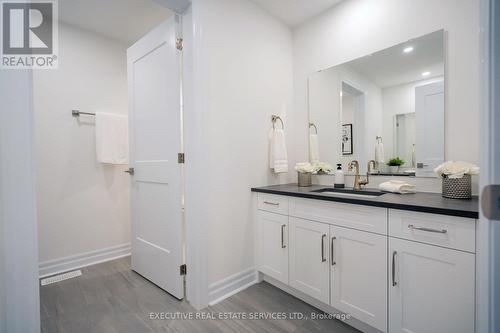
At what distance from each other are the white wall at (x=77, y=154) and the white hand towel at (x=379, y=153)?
275 cm

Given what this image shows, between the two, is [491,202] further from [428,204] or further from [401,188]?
[401,188]

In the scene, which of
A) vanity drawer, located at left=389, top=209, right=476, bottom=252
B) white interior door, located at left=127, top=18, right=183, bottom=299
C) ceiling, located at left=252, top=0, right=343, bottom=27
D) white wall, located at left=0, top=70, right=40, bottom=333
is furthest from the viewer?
ceiling, located at left=252, top=0, right=343, bottom=27

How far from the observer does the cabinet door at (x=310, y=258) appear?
1.60 m

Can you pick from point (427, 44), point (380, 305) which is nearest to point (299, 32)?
point (427, 44)

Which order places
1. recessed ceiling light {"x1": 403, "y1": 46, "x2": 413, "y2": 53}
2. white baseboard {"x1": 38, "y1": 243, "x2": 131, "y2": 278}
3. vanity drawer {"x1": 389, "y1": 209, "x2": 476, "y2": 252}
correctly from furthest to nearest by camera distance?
white baseboard {"x1": 38, "y1": 243, "x2": 131, "y2": 278}, recessed ceiling light {"x1": 403, "y1": 46, "x2": 413, "y2": 53}, vanity drawer {"x1": 389, "y1": 209, "x2": 476, "y2": 252}

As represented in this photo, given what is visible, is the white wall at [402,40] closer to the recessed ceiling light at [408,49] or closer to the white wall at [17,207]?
the recessed ceiling light at [408,49]

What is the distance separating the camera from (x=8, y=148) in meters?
0.91

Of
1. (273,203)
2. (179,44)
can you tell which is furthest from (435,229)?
(179,44)

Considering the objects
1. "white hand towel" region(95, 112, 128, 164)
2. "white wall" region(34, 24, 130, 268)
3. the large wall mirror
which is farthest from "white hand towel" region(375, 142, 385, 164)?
"white wall" region(34, 24, 130, 268)

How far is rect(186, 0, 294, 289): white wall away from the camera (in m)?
1.74

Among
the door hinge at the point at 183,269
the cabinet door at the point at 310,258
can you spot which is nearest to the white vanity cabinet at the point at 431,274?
the cabinet door at the point at 310,258

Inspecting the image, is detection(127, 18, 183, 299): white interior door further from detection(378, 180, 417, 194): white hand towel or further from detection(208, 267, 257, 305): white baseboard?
detection(378, 180, 417, 194): white hand towel

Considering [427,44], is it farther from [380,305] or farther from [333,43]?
[380,305]

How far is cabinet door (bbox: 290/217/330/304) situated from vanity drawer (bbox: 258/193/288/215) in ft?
0.38
